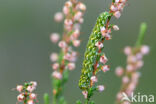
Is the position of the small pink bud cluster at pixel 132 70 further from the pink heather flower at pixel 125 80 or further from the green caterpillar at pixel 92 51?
the green caterpillar at pixel 92 51

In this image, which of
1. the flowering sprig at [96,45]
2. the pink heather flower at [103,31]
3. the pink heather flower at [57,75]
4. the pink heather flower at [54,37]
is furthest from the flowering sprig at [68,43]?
the pink heather flower at [103,31]

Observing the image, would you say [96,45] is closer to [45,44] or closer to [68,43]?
[68,43]

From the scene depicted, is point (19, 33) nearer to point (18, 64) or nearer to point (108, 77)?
point (18, 64)

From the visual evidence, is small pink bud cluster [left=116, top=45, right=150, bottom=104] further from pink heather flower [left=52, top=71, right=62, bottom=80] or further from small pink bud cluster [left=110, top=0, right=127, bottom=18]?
small pink bud cluster [left=110, top=0, right=127, bottom=18]

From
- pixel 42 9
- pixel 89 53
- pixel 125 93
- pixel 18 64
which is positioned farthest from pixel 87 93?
pixel 42 9

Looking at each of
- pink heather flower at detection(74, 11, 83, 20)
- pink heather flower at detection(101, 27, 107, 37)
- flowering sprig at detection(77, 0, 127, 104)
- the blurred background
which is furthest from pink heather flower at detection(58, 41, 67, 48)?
the blurred background

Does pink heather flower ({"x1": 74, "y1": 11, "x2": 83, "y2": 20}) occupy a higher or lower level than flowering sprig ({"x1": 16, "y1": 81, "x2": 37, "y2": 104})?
higher
